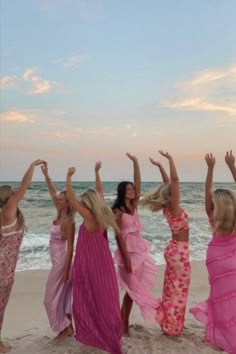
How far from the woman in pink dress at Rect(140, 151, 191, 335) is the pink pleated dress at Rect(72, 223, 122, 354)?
664mm

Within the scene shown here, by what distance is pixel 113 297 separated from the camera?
4172 mm

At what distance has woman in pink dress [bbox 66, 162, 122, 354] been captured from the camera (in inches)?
163

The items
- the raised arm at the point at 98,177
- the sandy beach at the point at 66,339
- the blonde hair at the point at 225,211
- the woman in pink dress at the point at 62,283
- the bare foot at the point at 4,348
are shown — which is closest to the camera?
the blonde hair at the point at 225,211

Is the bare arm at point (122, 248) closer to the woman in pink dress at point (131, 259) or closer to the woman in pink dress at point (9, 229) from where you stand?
the woman in pink dress at point (131, 259)

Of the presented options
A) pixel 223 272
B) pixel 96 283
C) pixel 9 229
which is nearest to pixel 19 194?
pixel 9 229

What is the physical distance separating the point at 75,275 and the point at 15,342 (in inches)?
49.9

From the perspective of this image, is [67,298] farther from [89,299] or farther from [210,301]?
[210,301]

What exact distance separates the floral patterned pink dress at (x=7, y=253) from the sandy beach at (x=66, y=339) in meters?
0.66

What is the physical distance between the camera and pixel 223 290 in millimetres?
4125

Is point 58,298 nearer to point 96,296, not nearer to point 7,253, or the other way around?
point 96,296

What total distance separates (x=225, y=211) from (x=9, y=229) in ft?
7.29

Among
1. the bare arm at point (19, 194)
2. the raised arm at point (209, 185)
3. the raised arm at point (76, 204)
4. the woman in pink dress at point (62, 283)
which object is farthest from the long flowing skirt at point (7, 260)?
the raised arm at point (209, 185)

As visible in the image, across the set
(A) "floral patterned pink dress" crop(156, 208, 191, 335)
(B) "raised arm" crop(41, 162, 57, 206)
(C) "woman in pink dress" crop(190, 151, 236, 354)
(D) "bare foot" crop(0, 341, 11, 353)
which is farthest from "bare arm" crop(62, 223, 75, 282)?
(C) "woman in pink dress" crop(190, 151, 236, 354)

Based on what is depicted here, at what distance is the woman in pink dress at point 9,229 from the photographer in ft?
13.8
